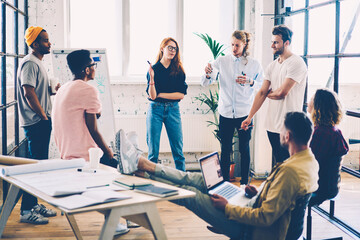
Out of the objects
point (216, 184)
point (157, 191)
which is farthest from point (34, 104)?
point (157, 191)

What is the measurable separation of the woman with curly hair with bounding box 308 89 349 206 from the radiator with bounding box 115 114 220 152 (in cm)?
255

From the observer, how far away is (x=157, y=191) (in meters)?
1.93

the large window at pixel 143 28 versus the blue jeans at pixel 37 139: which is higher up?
the large window at pixel 143 28

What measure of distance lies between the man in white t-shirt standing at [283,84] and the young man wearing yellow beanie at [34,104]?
187 centimetres

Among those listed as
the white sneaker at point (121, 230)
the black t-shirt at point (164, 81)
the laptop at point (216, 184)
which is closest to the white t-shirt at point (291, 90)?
the black t-shirt at point (164, 81)

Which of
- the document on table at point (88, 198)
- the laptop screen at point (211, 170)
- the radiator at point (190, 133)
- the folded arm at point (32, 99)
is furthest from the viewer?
the radiator at point (190, 133)

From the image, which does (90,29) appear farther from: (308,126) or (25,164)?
(308,126)

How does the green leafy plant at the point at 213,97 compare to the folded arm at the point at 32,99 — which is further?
the green leafy plant at the point at 213,97

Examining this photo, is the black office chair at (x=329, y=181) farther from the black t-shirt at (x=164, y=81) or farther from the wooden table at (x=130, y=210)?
the black t-shirt at (x=164, y=81)

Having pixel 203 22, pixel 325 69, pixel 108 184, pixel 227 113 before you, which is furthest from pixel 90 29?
pixel 108 184

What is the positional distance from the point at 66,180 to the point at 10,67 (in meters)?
2.30

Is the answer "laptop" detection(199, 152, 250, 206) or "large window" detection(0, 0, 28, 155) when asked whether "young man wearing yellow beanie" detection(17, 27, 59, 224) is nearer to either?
"large window" detection(0, 0, 28, 155)

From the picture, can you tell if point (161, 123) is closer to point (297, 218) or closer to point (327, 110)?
point (327, 110)

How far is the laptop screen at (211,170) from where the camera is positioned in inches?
91.9
